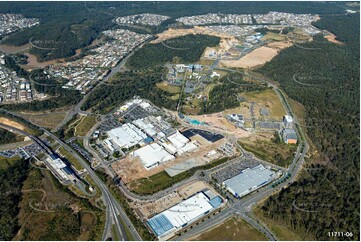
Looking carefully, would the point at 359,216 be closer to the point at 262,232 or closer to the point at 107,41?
the point at 262,232

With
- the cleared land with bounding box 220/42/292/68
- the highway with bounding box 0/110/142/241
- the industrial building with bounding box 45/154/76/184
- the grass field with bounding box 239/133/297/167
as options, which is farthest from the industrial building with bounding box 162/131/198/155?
the cleared land with bounding box 220/42/292/68

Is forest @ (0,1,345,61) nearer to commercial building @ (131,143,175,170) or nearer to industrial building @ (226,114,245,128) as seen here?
commercial building @ (131,143,175,170)

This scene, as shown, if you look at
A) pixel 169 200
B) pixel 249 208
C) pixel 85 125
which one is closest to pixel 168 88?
pixel 85 125

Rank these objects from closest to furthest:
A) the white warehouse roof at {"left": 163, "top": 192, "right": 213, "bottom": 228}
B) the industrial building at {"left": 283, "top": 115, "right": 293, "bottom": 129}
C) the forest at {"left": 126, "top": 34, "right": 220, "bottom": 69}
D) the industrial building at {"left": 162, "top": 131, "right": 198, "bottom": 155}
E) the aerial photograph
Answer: the white warehouse roof at {"left": 163, "top": 192, "right": 213, "bottom": 228}, the aerial photograph, the industrial building at {"left": 162, "top": 131, "right": 198, "bottom": 155}, the industrial building at {"left": 283, "top": 115, "right": 293, "bottom": 129}, the forest at {"left": 126, "top": 34, "right": 220, "bottom": 69}

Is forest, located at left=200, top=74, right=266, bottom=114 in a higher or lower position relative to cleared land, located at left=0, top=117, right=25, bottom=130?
lower

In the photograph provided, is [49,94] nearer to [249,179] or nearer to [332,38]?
[249,179]

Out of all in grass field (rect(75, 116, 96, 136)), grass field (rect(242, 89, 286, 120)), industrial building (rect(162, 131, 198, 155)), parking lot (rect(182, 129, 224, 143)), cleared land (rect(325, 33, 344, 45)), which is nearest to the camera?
industrial building (rect(162, 131, 198, 155))
